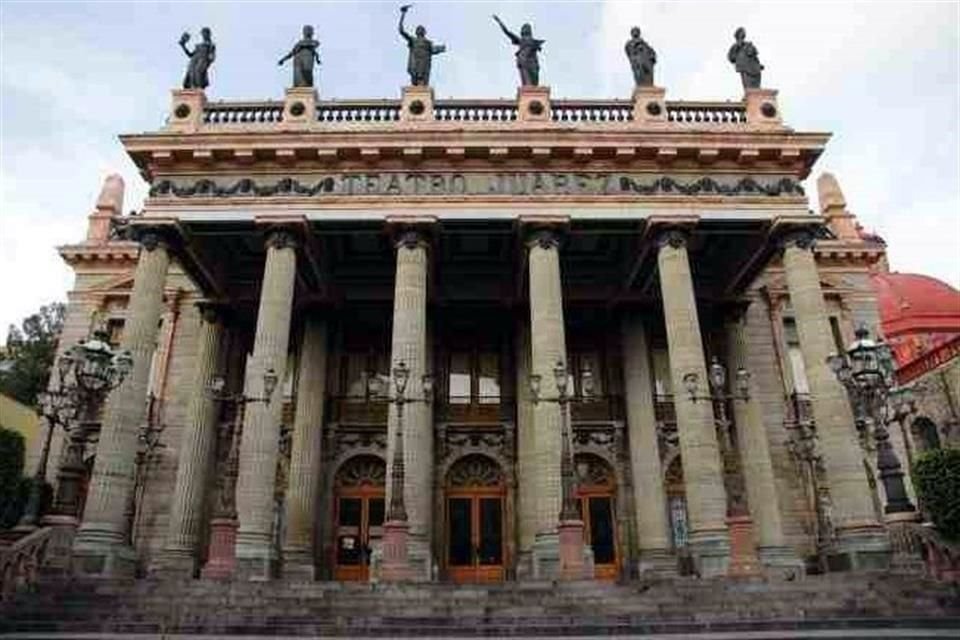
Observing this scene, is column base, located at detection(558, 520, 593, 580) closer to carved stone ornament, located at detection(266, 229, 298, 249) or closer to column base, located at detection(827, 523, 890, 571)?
column base, located at detection(827, 523, 890, 571)

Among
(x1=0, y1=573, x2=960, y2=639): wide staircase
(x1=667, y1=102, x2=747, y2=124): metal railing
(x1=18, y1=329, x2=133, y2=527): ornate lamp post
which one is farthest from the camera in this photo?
(x1=667, y1=102, x2=747, y2=124): metal railing

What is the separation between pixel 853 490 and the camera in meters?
17.8

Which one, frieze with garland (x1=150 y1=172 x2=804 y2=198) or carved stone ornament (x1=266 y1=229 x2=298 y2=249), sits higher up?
frieze with garland (x1=150 y1=172 x2=804 y2=198)

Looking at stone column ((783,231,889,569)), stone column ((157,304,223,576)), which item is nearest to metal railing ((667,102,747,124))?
stone column ((783,231,889,569))

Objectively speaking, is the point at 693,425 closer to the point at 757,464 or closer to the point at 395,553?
the point at 757,464

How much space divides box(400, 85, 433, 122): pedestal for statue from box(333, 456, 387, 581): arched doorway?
10.00 metres

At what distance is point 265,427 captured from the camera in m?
17.9

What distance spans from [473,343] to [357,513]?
20.8 ft

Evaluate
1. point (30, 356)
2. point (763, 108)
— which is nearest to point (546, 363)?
point (763, 108)

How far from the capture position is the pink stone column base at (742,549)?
1562 cm

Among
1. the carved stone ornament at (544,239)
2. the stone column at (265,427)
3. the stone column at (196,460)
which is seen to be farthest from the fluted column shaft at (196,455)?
the carved stone ornament at (544,239)

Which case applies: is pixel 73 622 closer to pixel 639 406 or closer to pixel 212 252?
pixel 212 252

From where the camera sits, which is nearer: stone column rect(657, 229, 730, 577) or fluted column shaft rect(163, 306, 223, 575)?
stone column rect(657, 229, 730, 577)

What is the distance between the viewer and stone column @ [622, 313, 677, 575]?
20766 mm
